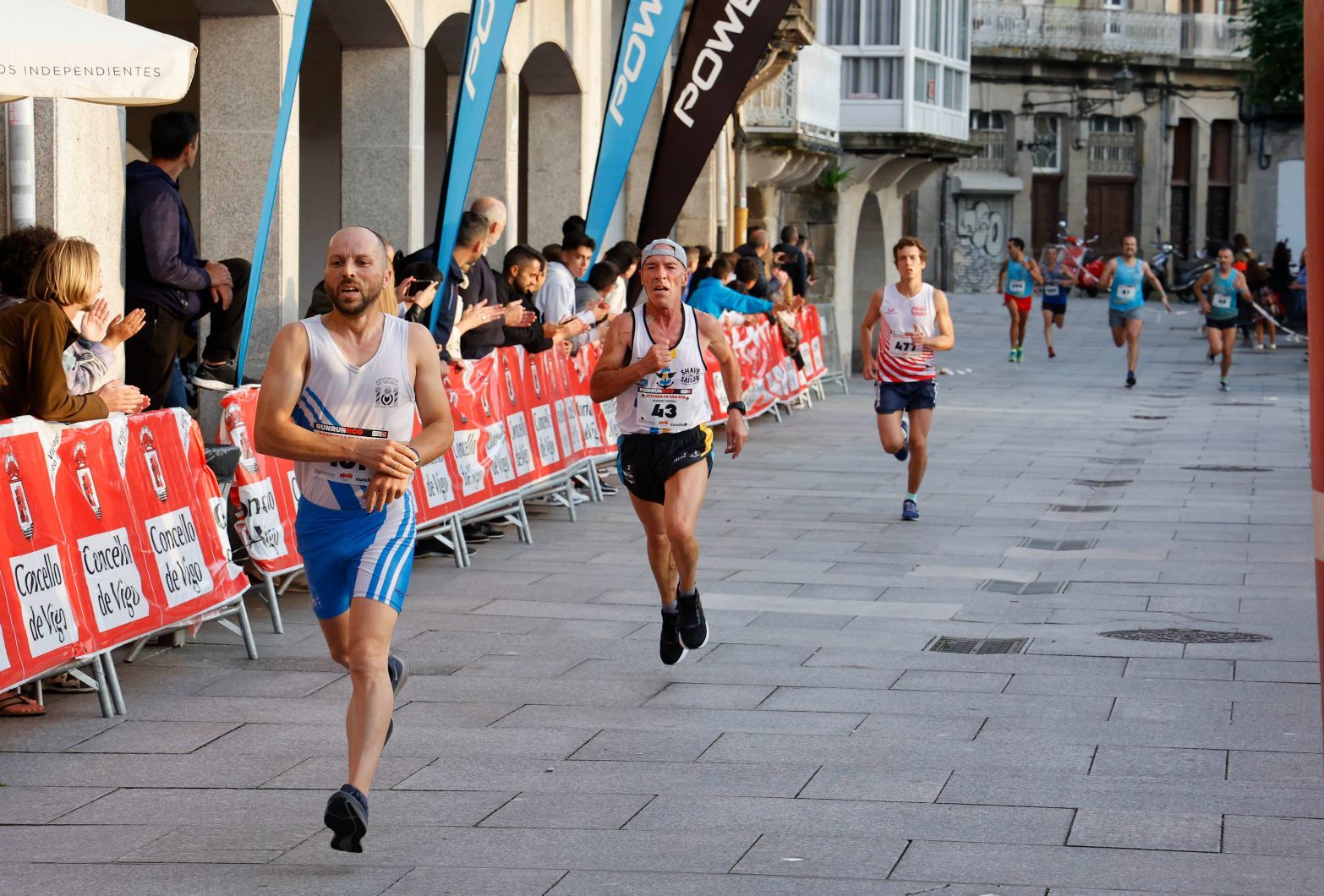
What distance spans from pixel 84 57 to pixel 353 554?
2.87 m

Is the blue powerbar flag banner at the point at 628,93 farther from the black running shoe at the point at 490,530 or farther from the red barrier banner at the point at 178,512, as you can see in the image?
the red barrier banner at the point at 178,512

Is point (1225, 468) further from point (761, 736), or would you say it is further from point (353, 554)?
point (353, 554)

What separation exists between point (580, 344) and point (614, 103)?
98.7 inches

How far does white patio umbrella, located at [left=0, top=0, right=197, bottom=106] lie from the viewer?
7.51 meters

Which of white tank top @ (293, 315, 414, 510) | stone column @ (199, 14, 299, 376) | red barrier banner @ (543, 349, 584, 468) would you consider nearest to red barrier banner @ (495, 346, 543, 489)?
red barrier banner @ (543, 349, 584, 468)

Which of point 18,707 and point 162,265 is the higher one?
point 162,265

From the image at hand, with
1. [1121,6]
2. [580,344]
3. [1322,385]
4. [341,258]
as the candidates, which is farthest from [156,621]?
[1121,6]

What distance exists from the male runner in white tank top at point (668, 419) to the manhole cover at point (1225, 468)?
29.7 ft

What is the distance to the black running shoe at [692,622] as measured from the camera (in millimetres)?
8438

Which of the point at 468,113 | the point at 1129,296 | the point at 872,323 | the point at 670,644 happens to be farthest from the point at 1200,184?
the point at 670,644

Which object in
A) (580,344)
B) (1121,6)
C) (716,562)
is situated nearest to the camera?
(716,562)

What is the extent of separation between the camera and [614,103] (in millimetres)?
15812

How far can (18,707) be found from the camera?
7285mm

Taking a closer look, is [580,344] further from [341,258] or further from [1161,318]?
[1161,318]
